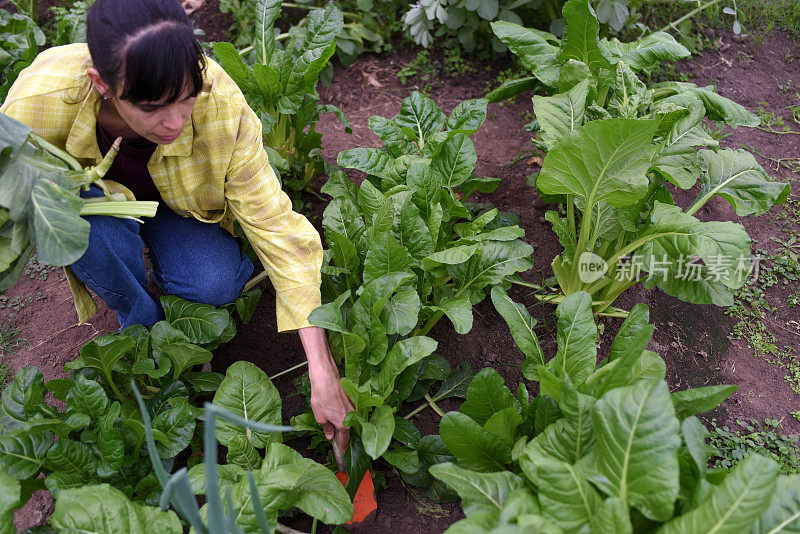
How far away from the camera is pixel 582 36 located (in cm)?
247

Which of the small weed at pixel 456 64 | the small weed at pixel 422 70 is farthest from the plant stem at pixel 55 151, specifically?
the small weed at pixel 456 64

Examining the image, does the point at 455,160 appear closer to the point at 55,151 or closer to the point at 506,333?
the point at 506,333

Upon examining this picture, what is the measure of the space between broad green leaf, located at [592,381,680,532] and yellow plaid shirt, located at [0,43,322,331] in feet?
2.82

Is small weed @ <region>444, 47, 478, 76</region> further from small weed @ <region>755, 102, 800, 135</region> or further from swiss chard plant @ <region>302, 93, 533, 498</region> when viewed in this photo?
small weed @ <region>755, 102, 800, 135</region>

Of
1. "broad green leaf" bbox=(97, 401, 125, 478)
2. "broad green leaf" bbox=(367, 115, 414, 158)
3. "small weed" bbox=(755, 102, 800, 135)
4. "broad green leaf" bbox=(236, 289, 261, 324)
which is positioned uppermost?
"broad green leaf" bbox=(367, 115, 414, 158)

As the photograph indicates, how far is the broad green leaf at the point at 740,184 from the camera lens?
7.46 ft

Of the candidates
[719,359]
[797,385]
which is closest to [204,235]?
[719,359]

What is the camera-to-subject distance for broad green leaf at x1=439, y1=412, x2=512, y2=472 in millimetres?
1692

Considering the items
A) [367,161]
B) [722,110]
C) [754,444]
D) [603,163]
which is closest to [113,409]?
[367,161]

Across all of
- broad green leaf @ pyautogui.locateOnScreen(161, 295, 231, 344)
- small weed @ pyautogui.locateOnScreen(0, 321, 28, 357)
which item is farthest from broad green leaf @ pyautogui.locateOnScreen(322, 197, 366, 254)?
small weed @ pyautogui.locateOnScreen(0, 321, 28, 357)

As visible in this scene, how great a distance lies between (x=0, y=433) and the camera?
1760 millimetres

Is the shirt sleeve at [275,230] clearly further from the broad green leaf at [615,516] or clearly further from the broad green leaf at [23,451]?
the broad green leaf at [615,516]

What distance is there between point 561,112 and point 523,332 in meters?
0.88

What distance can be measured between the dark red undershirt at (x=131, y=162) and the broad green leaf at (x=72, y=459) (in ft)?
2.54
